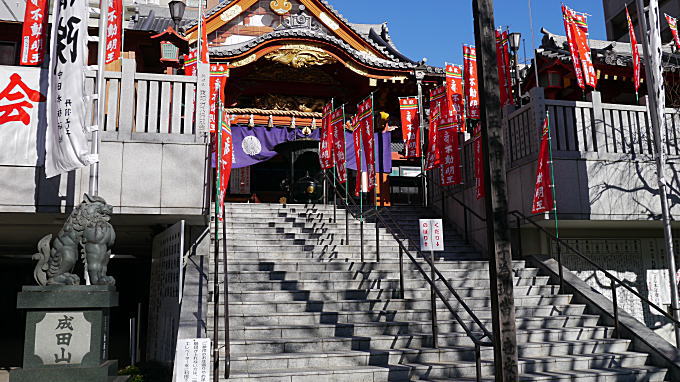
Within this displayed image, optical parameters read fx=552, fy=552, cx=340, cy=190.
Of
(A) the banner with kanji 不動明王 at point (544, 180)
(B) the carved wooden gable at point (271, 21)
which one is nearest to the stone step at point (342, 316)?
(A) the banner with kanji 不動明王 at point (544, 180)

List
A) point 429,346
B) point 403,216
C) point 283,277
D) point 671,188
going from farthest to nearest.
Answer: point 403,216
point 671,188
point 283,277
point 429,346

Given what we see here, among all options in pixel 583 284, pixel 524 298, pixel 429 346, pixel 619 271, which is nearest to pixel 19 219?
pixel 429 346

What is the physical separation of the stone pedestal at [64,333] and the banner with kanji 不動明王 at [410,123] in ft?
39.1

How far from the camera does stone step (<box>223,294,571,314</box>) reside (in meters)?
8.34

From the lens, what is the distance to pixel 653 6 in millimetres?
10148

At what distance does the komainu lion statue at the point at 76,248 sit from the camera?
23.6 ft

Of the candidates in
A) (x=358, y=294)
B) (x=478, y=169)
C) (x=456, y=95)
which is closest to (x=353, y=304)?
(x=358, y=294)

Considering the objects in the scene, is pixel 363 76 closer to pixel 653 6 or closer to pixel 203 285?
pixel 653 6

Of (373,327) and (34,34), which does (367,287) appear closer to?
(373,327)

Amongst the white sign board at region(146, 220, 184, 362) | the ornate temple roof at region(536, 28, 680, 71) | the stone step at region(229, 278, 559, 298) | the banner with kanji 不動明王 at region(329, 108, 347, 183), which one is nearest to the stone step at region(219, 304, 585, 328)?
the stone step at region(229, 278, 559, 298)

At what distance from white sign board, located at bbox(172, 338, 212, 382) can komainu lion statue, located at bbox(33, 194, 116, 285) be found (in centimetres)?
208

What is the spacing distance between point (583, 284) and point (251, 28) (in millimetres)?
13279

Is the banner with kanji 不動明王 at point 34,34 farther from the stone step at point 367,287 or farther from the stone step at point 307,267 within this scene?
the stone step at point 367,287

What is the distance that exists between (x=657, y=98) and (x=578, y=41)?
3.56m
